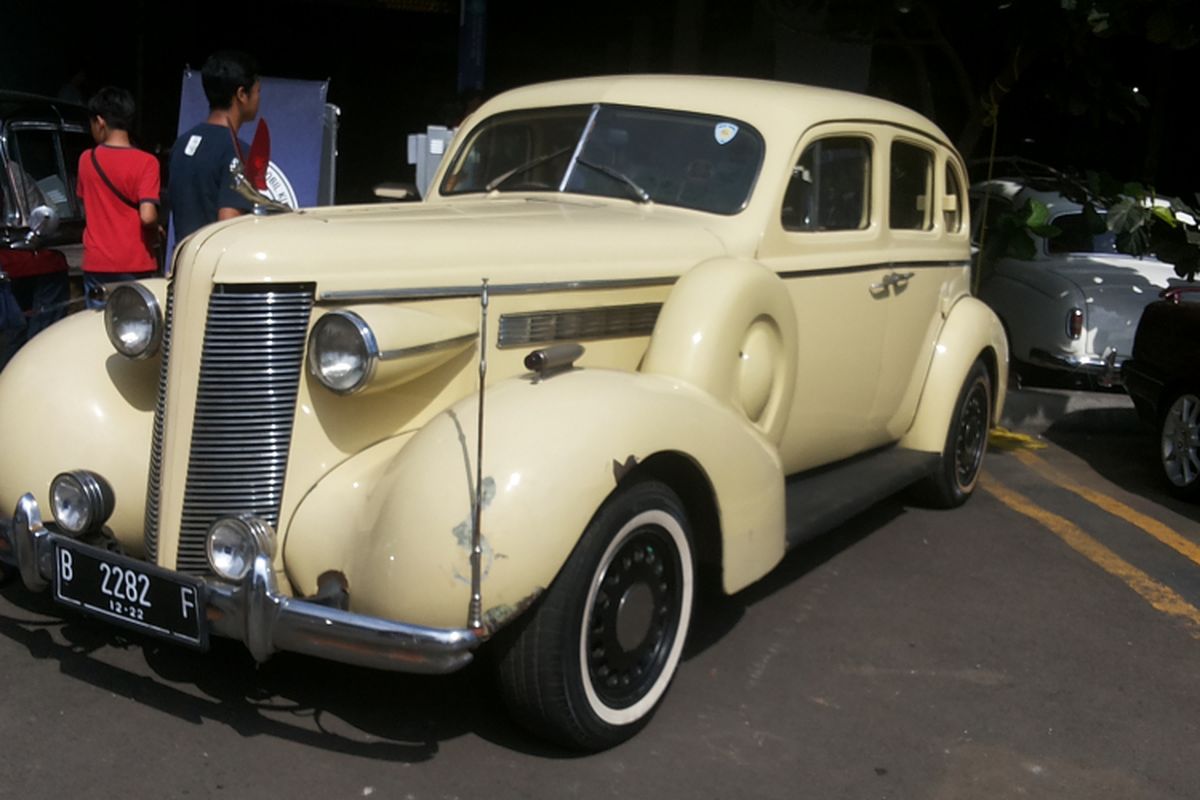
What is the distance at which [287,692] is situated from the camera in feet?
11.7

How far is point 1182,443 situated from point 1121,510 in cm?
58

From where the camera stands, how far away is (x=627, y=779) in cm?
323

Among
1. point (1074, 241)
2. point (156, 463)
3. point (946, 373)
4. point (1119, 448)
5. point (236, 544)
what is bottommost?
point (1119, 448)

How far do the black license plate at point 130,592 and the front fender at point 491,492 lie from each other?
0.97 feet

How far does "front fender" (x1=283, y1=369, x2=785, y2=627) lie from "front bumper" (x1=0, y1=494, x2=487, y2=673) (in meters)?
0.12

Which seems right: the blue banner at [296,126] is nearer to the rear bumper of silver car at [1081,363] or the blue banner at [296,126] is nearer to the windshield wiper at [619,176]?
the windshield wiper at [619,176]

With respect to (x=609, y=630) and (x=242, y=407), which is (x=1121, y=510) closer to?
(x=609, y=630)

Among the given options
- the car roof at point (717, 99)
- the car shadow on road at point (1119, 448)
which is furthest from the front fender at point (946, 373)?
the car shadow on road at point (1119, 448)

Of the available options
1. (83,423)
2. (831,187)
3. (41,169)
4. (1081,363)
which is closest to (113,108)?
(41,169)

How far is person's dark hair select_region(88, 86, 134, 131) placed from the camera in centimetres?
560

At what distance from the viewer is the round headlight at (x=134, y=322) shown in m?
3.50

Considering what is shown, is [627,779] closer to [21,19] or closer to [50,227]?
[50,227]

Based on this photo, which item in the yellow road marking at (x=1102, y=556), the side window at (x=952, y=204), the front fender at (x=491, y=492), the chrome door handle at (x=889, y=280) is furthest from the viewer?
the side window at (x=952, y=204)

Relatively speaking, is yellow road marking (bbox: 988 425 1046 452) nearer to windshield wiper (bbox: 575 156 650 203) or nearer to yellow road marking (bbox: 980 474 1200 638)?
yellow road marking (bbox: 980 474 1200 638)
